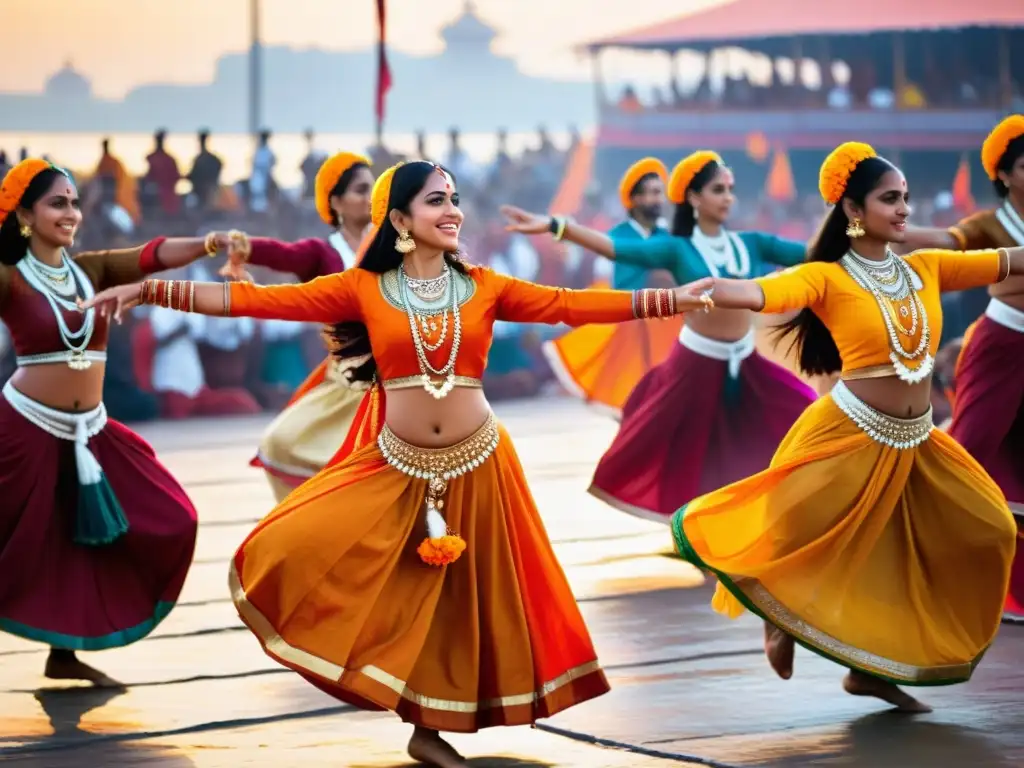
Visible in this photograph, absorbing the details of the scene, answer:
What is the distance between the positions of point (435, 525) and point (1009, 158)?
3066 millimetres

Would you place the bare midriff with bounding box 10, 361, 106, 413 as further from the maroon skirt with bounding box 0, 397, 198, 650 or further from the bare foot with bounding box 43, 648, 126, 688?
the bare foot with bounding box 43, 648, 126, 688

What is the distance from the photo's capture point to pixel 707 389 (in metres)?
8.05

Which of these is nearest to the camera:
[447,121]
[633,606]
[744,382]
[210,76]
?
[633,606]

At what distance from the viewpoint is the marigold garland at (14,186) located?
6371mm

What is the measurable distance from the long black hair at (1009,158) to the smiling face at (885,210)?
147cm

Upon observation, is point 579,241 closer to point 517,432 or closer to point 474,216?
point 517,432

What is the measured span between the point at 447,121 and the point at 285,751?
3813cm

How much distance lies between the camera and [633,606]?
7.53 m

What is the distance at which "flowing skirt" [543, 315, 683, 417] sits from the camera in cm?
995

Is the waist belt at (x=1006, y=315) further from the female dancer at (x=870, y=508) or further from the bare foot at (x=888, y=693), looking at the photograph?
the bare foot at (x=888, y=693)

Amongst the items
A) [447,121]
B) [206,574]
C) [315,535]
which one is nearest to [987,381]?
[315,535]

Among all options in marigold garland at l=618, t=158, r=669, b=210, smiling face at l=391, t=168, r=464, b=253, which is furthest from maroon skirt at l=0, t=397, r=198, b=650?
marigold garland at l=618, t=158, r=669, b=210

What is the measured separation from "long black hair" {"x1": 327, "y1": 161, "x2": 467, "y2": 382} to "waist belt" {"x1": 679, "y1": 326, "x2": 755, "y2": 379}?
282 cm

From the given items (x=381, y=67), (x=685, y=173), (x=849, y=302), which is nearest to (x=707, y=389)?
(x=685, y=173)
